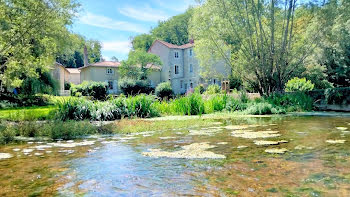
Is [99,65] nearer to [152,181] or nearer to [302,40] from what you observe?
[302,40]

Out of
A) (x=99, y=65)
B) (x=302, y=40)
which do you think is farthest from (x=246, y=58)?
(x=99, y=65)

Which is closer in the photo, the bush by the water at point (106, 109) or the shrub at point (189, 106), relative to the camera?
the bush by the water at point (106, 109)

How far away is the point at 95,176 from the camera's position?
414 centimetres

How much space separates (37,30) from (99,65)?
1054 inches

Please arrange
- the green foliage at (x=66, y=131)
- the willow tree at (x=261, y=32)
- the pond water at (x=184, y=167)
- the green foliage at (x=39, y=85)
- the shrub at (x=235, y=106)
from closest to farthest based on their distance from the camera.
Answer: the pond water at (x=184, y=167) → the green foliage at (x=66, y=131) → the shrub at (x=235, y=106) → the willow tree at (x=261, y=32) → the green foliage at (x=39, y=85)

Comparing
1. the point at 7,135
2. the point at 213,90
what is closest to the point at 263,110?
the point at 213,90

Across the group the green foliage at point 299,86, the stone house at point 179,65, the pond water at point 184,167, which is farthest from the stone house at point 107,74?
the pond water at point 184,167

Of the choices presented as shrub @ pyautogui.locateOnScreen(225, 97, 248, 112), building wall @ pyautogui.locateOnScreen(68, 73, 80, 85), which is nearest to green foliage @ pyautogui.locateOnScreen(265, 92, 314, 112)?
shrub @ pyautogui.locateOnScreen(225, 97, 248, 112)

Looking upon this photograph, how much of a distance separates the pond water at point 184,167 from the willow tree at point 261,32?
10297 mm

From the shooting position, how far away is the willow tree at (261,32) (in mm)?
16562

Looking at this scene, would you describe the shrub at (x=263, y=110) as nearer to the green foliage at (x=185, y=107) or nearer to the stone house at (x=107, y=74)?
the green foliage at (x=185, y=107)

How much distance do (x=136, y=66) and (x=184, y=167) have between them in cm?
3261

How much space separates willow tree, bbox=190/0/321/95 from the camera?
16.6 meters

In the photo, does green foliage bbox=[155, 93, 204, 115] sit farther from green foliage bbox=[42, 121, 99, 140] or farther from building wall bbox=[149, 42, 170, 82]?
building wall bbox=[149, 42, 170, 82]
